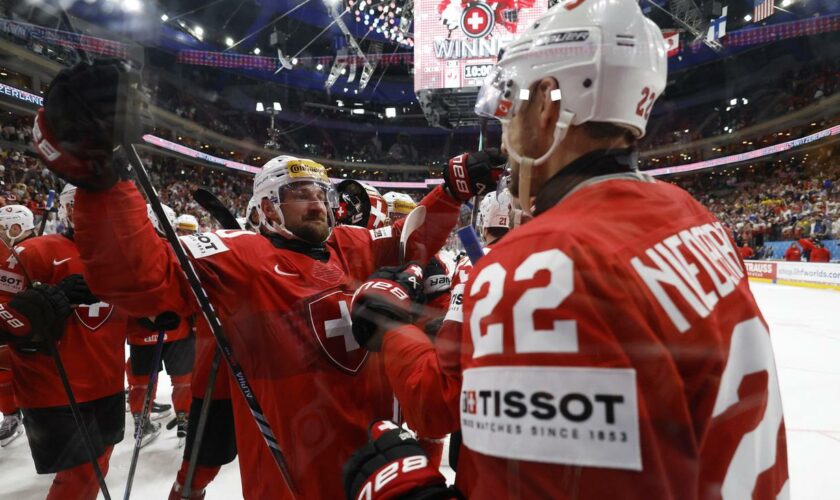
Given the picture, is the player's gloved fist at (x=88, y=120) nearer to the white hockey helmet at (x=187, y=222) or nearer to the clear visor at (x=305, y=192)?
the clear visor at (x=305, y=192)

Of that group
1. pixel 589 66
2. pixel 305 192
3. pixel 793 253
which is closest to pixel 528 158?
→ pixel 589 66

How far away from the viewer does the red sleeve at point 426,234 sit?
1.81 meters

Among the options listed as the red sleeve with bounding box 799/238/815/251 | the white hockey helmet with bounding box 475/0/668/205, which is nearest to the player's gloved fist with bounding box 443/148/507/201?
the white hockey helmet with bounding box 475/0/668/205

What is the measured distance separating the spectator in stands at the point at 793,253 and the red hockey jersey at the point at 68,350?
14.2 metres

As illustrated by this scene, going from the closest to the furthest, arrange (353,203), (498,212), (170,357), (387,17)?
(498,212)
(353,203)
(170,357)
(387,17)

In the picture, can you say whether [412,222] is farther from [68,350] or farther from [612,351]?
[68,350]

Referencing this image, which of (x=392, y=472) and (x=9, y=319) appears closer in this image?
(x=392, y=472)

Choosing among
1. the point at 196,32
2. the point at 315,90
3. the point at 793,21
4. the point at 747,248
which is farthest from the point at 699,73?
the point at 196,32

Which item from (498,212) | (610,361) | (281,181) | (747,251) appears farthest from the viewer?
(747,251)

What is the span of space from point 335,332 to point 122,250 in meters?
0.66

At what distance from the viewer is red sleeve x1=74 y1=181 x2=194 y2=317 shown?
3.32 feet

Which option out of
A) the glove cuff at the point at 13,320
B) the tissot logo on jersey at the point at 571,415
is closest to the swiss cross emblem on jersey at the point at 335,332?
the tissot logo on jersey at the point at 571,415

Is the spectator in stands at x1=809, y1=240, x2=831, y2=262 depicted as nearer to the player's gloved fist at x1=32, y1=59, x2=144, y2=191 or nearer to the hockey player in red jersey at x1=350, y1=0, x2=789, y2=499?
the hockey player in red jersey at x1=350, y1=0, x2=789, y2=499

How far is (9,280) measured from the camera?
209cm
